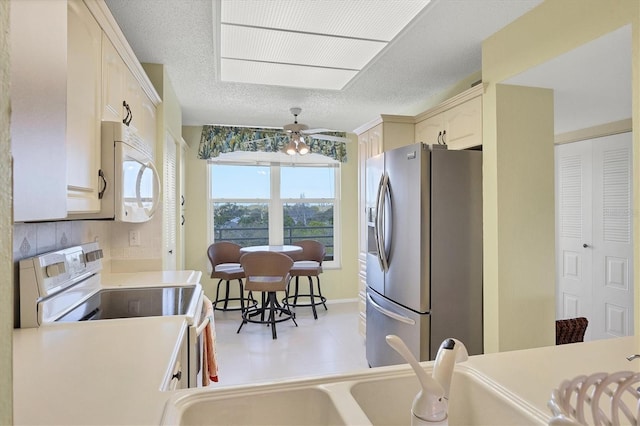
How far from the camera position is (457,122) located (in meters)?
2.75

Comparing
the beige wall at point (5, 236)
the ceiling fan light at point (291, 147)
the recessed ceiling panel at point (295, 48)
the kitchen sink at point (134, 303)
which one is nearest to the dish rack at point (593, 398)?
the beige wall at point (5, 236)

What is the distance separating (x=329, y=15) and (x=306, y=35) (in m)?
0.23

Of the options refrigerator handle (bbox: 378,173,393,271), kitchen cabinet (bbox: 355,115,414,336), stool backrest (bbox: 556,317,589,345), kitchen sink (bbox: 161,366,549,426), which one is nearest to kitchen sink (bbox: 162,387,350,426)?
kitchen sink (bbox: 161,366,549,426)

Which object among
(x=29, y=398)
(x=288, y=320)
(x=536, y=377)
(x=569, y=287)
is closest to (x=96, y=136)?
(x=29, y=398)

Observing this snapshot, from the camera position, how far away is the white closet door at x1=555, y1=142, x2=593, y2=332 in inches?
134

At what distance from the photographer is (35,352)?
116 centimetres

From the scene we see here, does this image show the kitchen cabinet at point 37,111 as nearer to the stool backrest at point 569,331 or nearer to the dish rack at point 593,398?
the dish rack at point 593,398

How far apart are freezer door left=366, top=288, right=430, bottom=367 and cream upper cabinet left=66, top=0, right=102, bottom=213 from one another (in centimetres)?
193

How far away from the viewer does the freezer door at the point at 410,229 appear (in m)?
2.40

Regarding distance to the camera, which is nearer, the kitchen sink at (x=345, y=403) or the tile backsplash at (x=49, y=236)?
the kitchen sink at (x=345, y=403)

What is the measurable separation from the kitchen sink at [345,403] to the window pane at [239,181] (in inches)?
173

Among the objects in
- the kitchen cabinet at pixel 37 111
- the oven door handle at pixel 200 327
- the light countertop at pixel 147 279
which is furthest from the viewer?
the light countertop at pixel 147 279

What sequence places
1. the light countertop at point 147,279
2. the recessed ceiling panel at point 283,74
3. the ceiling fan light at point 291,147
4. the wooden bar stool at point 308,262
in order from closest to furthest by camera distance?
1. the light countertop at point 147,279
2. the recessed ceiling panel at point 283,74
3. the ceiling fan light at point 291,147
4. the wooden bar stool at point 308,262

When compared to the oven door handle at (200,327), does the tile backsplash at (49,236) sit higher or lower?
higher
